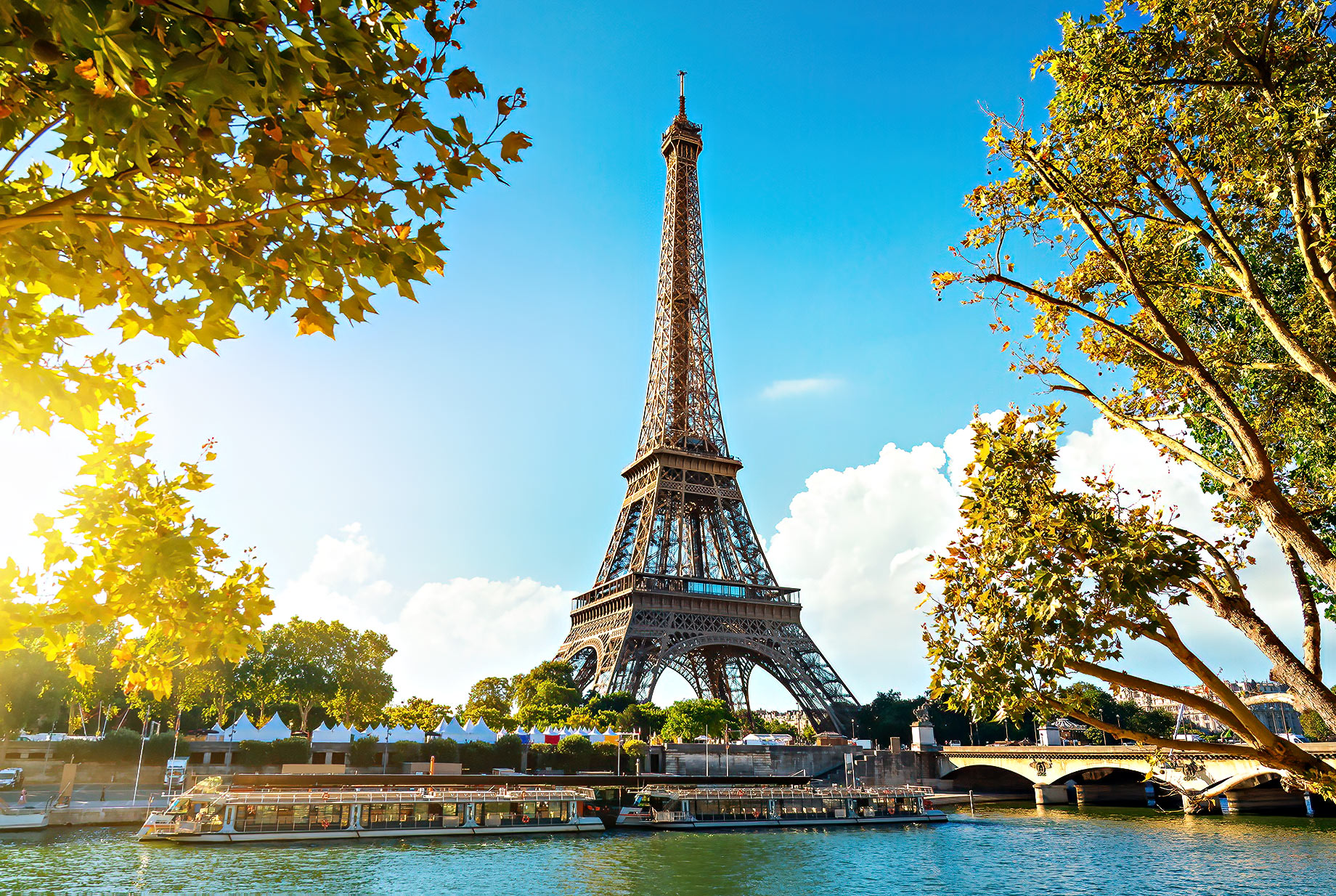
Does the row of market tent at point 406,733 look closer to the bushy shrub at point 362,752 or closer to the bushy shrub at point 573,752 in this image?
the bushy shrub at point 573,752

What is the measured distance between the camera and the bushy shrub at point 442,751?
54125mm

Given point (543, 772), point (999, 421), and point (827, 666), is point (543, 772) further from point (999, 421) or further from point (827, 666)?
point (999, 421)

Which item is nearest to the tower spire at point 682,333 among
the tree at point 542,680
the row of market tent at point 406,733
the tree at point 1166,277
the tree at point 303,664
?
the tree at point 542,680

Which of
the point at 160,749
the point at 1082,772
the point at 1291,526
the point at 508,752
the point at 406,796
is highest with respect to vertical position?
the point at 1291,526

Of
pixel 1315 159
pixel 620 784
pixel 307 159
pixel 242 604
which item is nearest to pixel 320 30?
pixel 307 159

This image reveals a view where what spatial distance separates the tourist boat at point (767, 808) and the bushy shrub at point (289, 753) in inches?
806

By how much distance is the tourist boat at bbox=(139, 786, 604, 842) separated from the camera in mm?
35750

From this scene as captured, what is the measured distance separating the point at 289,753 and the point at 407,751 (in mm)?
7026

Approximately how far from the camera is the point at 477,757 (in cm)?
5562

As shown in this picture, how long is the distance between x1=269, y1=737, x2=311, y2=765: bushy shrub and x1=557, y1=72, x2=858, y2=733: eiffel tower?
21.2 meters

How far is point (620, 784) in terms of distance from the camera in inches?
2071

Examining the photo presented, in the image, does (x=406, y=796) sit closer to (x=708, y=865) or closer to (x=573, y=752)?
(x=708, y=865)

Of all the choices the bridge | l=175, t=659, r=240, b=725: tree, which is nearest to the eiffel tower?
the bridge

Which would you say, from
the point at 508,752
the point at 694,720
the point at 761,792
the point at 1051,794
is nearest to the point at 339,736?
the point at 508,752
